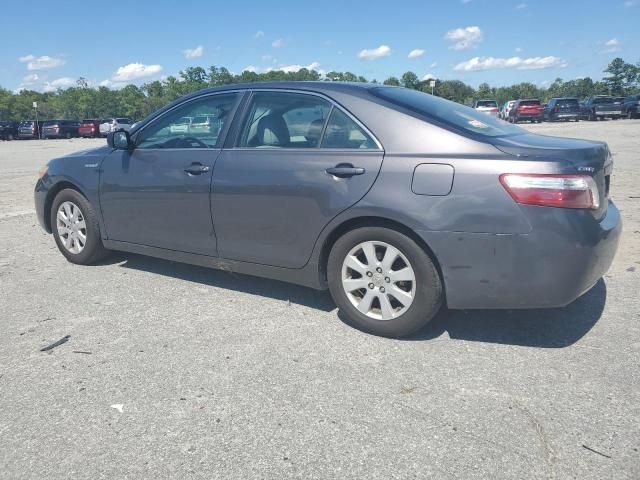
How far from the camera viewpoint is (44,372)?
130 inches

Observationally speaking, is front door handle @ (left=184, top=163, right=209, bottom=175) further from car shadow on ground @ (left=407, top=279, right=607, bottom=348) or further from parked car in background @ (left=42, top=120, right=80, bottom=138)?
parked car in background @ (left=42, top=120, right=80, bottom=138)

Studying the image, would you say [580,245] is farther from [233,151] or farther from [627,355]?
[233,151]

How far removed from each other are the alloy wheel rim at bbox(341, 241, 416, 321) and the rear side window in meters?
0.67

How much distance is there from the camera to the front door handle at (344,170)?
11.9 ft

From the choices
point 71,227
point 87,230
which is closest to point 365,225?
point 87,230

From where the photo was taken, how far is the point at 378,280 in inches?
144

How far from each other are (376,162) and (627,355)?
194 centimetres

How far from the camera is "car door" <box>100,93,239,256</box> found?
438 cm

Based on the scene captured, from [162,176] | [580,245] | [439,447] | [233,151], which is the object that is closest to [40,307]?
[162,176]

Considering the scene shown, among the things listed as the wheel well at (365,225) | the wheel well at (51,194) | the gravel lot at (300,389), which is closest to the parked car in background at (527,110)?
the gravel lot at (300,389)

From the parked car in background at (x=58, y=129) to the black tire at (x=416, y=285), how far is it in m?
47.8

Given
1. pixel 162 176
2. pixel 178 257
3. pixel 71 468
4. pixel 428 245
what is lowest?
pixel 71 468

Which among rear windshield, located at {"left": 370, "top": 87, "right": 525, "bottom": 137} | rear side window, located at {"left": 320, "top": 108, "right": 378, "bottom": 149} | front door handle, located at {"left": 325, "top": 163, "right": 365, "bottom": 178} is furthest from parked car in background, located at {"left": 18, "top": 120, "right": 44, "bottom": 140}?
front door handle, located at {"left": 325, "top": 163, "right": 365, "bottom": 178}

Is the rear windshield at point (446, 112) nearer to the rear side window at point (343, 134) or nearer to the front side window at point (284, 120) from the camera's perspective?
the rear side window at point (343, 134)
